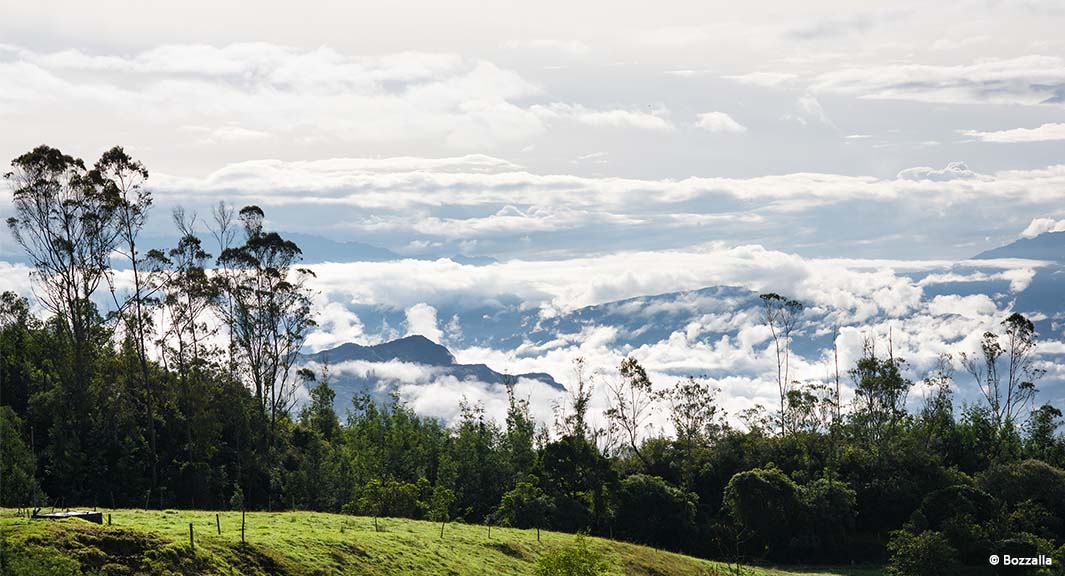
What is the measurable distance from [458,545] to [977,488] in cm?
6314

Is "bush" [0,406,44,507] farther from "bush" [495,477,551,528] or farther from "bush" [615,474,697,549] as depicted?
"bush" [615,474,697,549]

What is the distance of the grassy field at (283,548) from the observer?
34250 millimetres

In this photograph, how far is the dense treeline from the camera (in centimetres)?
7756

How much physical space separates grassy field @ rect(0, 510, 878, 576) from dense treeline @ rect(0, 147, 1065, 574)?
586 inches

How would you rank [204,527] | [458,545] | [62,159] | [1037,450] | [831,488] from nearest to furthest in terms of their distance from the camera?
[204,527] < [458,545] < [62,159] < [831,488] < [1037,450]

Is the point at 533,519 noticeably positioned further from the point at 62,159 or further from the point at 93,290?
the point at 62,159

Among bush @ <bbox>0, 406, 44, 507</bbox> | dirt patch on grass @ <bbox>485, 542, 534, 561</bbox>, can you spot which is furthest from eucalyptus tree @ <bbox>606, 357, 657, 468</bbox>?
bush @ <bbox>0, 406, 44, 507</bbox>

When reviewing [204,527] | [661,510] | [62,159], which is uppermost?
[62,159]

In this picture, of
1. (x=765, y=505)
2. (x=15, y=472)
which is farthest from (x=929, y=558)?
(x=15, y=472)

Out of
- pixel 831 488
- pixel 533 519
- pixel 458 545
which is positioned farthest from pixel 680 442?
pixel 458 545

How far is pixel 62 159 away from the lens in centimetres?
7944

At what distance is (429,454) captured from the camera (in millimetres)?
108625

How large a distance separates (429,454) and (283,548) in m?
65.4

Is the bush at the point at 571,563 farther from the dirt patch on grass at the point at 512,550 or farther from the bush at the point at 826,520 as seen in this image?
the bush at the point at 826,520
